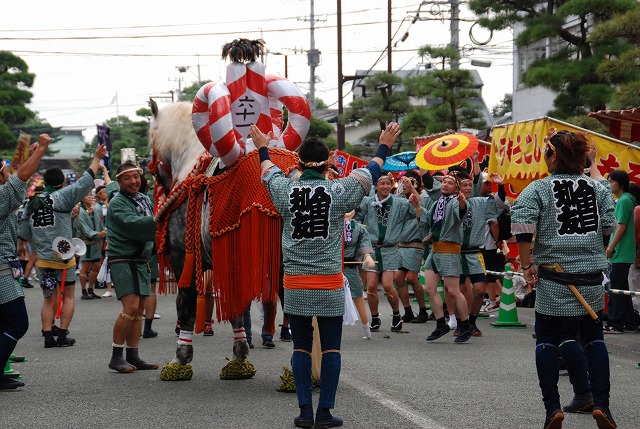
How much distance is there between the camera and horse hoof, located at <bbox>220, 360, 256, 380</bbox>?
880 cm

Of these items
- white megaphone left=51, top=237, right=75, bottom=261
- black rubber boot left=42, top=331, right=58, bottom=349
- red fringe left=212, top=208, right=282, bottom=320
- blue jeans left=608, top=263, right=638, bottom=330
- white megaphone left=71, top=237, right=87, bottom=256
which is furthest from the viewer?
blue jeans left=608, top=263, right=638, bottom=330

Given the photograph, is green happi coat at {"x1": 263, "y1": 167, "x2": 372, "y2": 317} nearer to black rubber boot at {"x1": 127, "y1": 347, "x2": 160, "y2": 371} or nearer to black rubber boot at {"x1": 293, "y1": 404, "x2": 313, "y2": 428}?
black rubber boot at {"x1": 293, "y1": 404, "x2": 313, "y2": 428}

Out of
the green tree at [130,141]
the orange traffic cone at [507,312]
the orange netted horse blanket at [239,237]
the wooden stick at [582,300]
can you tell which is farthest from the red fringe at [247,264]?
the green tree at [130,141]

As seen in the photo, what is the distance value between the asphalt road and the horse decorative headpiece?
2032 millimetres

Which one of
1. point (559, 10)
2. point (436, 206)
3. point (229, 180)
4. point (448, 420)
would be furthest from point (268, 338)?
point (559, 10)

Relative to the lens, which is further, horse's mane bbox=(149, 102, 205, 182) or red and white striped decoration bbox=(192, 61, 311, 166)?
horse's mane bbox=(149, 102, 205, 182)

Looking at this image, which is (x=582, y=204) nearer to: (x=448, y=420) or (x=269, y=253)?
(x=448, y=420)

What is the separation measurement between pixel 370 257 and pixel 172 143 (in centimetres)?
222

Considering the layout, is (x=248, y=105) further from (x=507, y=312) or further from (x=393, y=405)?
(x=507, y=312)

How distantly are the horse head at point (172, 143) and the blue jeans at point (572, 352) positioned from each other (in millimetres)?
4089

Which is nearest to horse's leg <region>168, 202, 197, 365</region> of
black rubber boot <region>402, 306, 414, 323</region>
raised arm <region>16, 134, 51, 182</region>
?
raised arm <region>16, 134, 51, 182</region>

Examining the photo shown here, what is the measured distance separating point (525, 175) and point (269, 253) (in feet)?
24.0

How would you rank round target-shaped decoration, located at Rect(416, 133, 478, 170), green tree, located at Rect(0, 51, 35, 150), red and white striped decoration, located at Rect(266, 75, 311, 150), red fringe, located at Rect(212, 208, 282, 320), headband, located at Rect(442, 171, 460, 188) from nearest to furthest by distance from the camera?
red fringe, located at Rect(212, 208, 282, 320), red and white striped decoration, located at Rect(266, 75, 311, 150), headband, located at Rect(442, 171, 460, 188), round target-shaped decoration, located at Rect(416, 133, 478, 170), green tree, located at Rect(0, 51, 35, 150)

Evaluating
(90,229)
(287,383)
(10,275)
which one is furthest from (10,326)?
(90,229)
